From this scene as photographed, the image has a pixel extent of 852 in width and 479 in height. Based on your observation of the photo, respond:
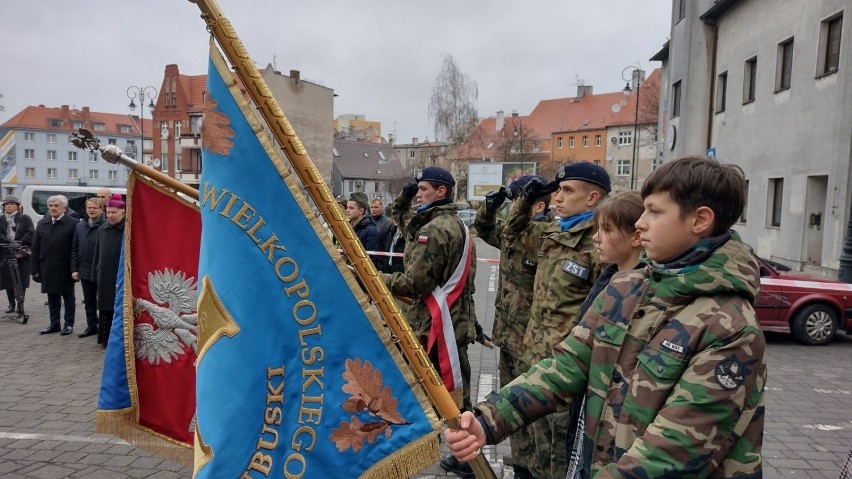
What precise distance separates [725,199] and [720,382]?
Result: 1.60 feet

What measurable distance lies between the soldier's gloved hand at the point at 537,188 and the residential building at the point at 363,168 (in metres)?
65.4

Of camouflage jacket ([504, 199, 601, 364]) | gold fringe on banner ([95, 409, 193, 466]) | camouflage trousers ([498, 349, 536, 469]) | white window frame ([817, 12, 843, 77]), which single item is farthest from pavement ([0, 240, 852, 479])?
white window frame ([817, 12, 843, 77])

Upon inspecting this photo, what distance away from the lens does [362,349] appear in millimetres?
2332

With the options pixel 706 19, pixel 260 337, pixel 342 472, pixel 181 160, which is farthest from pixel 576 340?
pixel 181 160

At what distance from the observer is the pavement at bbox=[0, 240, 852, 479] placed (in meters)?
4.46

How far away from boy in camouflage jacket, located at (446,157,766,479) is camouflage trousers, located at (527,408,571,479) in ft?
4.27

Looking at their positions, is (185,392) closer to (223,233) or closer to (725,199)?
(223,233)

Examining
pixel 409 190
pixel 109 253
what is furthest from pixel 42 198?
pixel 409 190

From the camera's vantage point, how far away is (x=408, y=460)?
7.56 ft

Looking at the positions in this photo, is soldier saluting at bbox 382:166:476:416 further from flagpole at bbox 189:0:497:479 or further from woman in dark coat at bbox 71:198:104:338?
woman in dark coat at bbox 71:198:104:338

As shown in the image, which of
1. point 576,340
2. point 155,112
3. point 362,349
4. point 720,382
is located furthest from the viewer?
point 155,112

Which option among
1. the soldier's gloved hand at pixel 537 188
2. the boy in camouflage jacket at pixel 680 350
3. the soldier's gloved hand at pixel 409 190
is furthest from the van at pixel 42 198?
the boy in camouflage jacket at pixel 680 350

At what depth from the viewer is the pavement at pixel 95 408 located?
4465 millimetres

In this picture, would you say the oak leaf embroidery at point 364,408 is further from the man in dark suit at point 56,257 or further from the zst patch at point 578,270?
the man in dark suit at point 56,257
